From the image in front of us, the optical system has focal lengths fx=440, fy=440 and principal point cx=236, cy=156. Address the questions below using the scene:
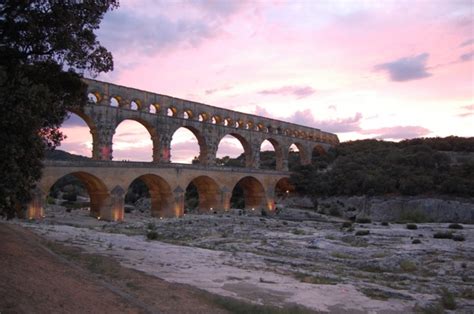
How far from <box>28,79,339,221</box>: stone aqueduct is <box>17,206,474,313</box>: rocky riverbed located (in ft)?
29.5

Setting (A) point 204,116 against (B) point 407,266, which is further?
(A) point 204,116

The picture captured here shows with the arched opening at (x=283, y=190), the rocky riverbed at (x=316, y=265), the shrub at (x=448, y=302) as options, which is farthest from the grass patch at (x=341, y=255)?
the arched opening at (x=283, y=190)

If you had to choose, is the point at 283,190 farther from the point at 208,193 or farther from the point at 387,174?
the point at 208,193

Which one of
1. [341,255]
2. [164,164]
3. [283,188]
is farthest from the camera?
[283,188]

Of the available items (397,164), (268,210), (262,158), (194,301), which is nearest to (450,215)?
(397,164)

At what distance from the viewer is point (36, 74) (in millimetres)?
13172

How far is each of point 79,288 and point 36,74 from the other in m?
7.01

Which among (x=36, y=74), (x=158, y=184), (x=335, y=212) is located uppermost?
(x=36, y=74)

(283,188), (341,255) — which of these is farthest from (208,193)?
(341,255)

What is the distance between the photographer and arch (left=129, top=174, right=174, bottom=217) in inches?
1547

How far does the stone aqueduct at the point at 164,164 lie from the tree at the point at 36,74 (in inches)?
643

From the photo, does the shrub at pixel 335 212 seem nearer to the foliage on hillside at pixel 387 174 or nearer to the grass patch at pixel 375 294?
the foliage on hillside at pixel 387 174

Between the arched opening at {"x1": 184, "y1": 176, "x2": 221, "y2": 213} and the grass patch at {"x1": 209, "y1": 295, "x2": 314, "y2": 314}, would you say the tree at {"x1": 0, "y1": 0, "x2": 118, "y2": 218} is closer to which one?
the grass patch at {"x1": 209, "y1": 295, "x2": 314, "y2": 314}

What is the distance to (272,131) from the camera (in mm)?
59562
